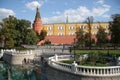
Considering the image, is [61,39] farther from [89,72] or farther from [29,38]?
[89,72]

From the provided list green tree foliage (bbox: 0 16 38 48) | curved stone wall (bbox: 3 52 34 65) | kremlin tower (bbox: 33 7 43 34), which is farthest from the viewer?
kremlin tower (bbox: 33 7 43 34)

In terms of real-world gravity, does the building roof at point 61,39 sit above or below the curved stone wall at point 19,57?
above

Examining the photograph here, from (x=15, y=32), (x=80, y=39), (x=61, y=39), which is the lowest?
(x=80, y=39)

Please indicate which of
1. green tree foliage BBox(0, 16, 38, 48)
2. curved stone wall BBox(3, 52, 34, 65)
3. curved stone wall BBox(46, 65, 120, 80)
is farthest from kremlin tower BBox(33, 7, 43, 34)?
curved stone wall BBox(46, 65, 120, 80)

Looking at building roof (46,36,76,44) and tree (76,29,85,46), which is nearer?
tree (76,29,85,46)

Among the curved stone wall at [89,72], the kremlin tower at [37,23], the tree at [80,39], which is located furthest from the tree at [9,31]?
the curved stone wall at [89,72]

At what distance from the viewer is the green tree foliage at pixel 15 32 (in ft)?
163

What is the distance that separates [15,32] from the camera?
169 feet

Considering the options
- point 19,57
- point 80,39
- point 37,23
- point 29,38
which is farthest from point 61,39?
point 19,57

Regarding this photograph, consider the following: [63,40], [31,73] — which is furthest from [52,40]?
[31,73]

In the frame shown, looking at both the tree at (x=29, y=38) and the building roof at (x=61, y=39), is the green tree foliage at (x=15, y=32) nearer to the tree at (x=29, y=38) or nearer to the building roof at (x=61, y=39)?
the tree at (x=29, y=38)

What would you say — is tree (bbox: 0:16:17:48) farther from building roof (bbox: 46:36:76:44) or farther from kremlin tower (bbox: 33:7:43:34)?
kremlin tower (bbox: 33:7:43:34)

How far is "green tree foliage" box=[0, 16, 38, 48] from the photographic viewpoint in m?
49.5

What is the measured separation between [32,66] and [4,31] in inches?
879
